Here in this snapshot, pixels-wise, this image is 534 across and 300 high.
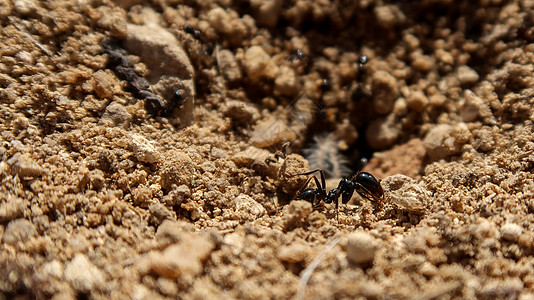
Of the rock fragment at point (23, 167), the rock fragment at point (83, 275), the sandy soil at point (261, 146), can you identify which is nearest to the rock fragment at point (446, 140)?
the sandy soil at point (261, 146)

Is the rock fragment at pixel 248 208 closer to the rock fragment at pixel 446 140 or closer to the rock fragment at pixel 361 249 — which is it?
the rock fragment at pixel 361 249

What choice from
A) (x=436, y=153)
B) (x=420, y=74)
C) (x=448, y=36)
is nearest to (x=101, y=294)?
(x=436, y=153)

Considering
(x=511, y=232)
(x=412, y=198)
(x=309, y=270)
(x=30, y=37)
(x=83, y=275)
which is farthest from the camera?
(x=30, y=37)

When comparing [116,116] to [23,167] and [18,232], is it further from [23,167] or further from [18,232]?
[18,232]

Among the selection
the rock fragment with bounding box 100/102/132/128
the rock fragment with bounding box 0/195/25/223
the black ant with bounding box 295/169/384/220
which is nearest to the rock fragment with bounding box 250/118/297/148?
the black ant with bounding box 295/169/384/220

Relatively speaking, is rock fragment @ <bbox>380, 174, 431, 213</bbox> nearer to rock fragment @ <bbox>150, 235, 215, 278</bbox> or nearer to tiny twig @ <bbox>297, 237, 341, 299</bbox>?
tiny twig @ <bbox>297, 237, 341, 299</bbox>

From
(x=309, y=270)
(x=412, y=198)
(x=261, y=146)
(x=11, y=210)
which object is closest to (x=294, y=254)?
(x=309, y=270)
